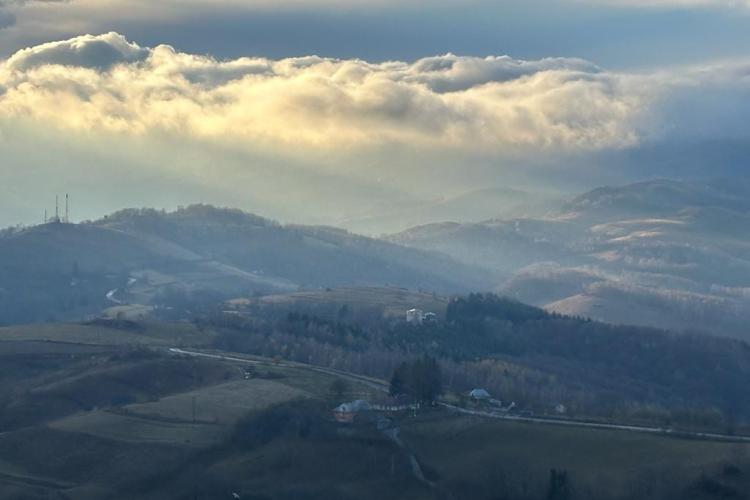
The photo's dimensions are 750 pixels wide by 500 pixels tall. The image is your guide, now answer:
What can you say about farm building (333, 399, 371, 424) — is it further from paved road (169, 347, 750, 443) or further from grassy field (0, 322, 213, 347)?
grassy field (0, 322, 213, 347)

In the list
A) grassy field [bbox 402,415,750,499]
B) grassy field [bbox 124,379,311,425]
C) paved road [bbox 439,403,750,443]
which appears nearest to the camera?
grassy field [bbox 402,415,750,499]

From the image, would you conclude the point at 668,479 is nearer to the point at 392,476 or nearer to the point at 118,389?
the point at 392,476

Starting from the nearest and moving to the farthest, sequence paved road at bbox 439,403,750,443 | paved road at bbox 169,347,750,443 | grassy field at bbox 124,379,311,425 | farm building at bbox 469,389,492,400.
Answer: paved road at bbox 439,403,750,443
paved road at bbox 169,347,750,443
grassy field at bbox 124,379,311,425
farm building at bbox 469,389,492,400

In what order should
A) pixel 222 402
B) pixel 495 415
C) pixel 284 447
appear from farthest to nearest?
pixel 222 402
pixel 495 415
pixel 284 447

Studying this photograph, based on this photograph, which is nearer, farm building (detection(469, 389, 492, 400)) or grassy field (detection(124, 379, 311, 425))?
grassy field (detection(124, 379, 311, 425))

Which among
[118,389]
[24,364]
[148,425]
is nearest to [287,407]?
[148,425]

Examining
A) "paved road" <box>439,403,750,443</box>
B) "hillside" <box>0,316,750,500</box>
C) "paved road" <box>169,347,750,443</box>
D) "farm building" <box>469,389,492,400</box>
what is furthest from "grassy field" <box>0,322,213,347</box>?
"paved road" <box>439,403,750,443</box>

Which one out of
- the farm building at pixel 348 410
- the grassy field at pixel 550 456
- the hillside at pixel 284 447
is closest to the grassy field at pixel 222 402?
the hillside at pixel 284 447

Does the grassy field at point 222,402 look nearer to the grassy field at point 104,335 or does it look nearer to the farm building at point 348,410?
the farm building at point 348,410

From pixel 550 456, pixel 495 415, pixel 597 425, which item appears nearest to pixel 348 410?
pixel 495 415

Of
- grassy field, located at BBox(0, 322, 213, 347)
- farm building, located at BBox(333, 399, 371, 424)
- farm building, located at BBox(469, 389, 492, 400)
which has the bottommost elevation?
farm building, located at BBox(333, 399, 371, 424)

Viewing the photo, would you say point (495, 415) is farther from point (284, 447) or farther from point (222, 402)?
point (222, 402)
